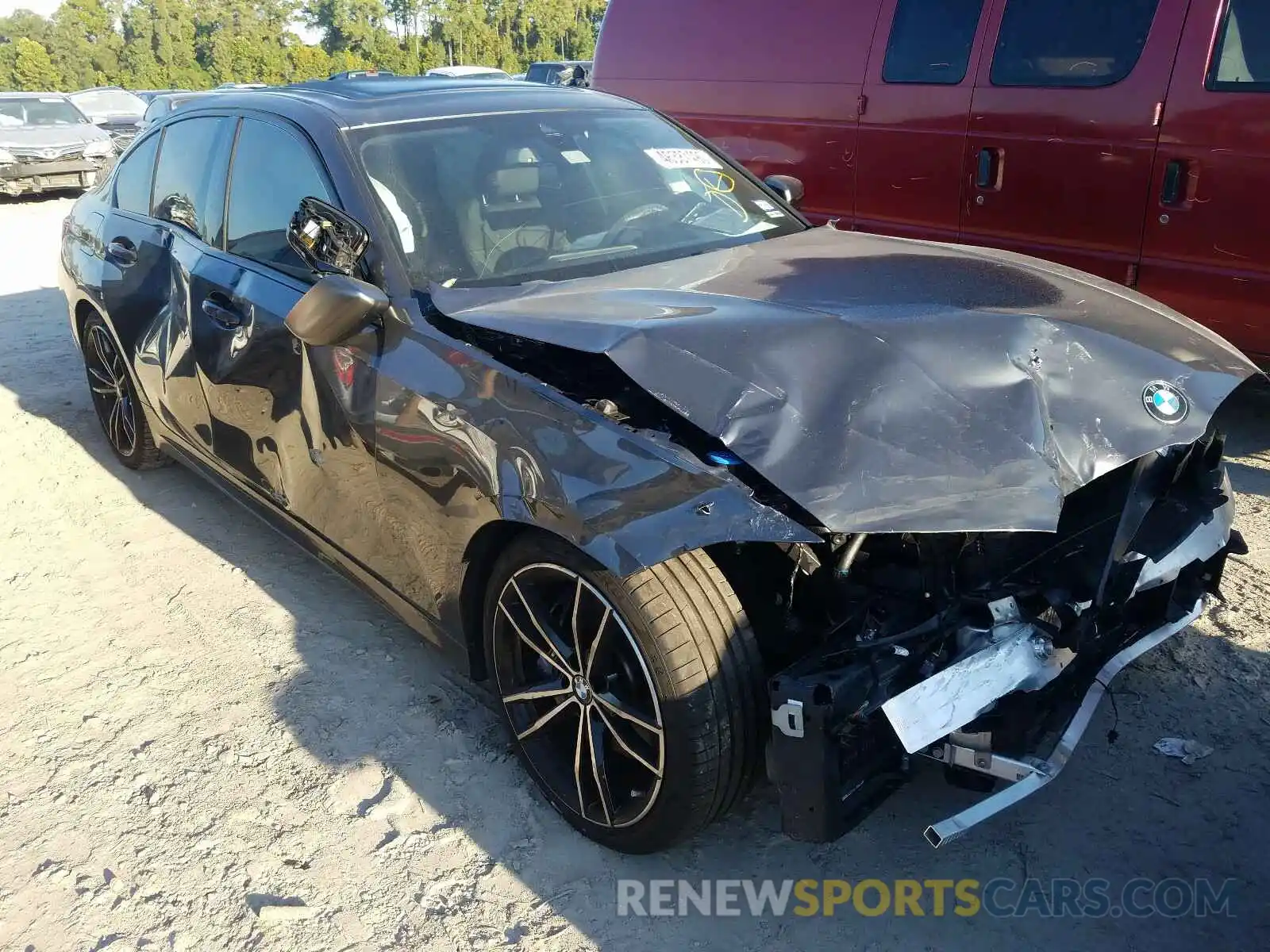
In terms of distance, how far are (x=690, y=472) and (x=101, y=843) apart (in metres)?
1.85

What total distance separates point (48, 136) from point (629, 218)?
619 inches

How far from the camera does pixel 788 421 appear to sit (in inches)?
84.7

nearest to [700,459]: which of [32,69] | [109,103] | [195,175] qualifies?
[195,175]

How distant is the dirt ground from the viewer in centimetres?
235

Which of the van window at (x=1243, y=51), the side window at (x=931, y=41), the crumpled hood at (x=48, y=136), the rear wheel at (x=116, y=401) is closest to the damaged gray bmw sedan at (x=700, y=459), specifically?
the rear wheel at (x=116, y=401)

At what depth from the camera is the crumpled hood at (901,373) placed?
2.06 metres

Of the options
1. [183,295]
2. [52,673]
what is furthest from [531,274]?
[52,673]

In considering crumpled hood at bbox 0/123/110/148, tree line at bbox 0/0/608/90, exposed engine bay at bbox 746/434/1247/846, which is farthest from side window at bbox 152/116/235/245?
tree line at bbox 0/0/608/90

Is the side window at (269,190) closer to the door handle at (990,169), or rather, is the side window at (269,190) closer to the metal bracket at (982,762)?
the metal bracket at (982,762)

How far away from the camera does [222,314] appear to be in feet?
11.5

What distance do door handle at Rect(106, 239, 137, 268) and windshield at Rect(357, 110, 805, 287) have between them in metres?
1.69

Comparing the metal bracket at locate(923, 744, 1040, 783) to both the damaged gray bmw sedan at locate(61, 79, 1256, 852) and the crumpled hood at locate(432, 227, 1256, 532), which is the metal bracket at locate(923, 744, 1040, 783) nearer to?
the damaged gray bmw sedan at locate(61, 79, 1256, 852)

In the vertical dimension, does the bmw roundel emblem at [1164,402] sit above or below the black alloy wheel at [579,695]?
above

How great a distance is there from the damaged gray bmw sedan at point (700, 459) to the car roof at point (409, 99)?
24 mm
